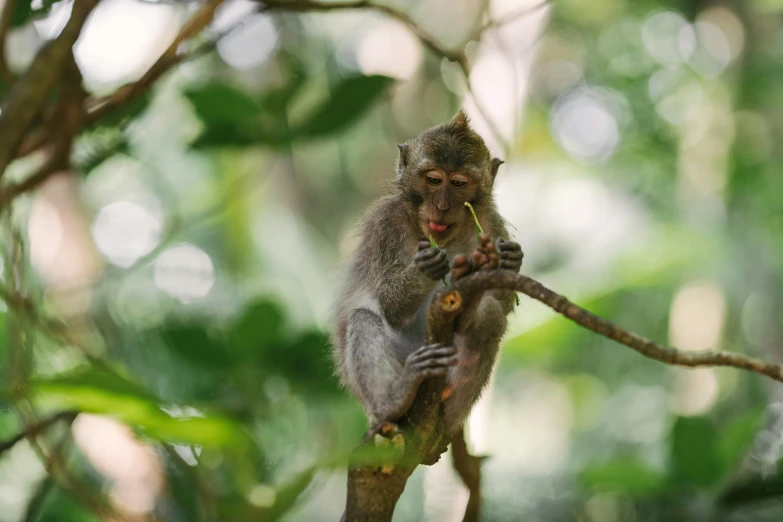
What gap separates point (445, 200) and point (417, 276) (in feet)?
1.45

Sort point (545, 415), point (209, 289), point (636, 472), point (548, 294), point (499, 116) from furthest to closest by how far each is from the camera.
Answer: point (545, 415), point (209, 289), point (499, 116), point (636, 472), point (548, 294)

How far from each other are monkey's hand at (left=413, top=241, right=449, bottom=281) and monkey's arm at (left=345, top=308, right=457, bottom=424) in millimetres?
380

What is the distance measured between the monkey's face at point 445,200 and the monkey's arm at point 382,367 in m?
0.58

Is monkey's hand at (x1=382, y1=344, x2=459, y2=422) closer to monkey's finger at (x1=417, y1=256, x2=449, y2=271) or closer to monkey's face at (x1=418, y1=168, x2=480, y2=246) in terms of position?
monkey's finger at (x1=417, y1=256, x2=449, y2=271)

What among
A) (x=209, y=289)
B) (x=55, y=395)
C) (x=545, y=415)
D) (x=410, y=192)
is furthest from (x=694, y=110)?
(x=55, y=395)

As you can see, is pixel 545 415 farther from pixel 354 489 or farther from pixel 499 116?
pixel 354 489

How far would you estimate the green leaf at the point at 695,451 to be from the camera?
175 inches

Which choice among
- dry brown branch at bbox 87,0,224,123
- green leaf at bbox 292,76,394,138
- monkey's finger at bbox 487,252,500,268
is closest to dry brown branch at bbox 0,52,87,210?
dry brown branch at bbox 87,0,224,123

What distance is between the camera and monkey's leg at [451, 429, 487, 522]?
4.31 metres

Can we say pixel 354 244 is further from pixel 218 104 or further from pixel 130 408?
pixel 130 408

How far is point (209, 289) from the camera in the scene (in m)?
9.65

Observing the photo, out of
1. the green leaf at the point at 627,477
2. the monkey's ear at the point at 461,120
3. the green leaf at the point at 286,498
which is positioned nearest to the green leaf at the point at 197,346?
the monkey's ear at the point at 461,120

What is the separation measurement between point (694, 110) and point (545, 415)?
5.93 metres

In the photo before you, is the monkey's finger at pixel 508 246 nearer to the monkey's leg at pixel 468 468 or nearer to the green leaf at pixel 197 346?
the monkey's leg at pixel 468 468
